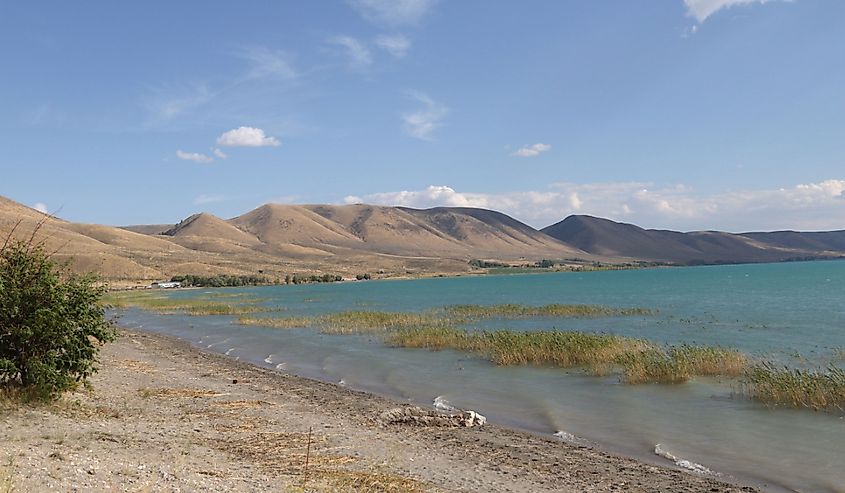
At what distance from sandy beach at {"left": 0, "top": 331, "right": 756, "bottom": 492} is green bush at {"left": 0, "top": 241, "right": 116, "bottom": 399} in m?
0.79

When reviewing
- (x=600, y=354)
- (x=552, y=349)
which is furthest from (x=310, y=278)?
(x=600, y=354)

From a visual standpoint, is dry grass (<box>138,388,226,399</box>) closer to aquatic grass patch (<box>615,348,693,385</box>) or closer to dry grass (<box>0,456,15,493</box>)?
dry grass (<box>0,456,15,493</box>)

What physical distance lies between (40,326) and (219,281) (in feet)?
460

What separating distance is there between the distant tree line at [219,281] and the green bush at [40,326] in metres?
137

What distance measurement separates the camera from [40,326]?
558 inches

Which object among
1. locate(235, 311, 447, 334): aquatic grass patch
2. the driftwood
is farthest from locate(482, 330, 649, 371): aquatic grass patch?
locate(235, 311, 447, 334): aquatic grass patch

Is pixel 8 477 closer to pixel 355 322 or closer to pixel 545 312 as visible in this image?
pixel 355 322

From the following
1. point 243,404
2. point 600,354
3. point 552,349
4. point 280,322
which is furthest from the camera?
point 280,322

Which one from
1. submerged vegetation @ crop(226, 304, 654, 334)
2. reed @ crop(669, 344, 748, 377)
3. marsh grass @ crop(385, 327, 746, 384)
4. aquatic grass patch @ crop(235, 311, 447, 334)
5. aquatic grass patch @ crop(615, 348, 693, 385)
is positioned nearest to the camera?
aquatic grass patch @ crop(615, 348, 693, 385)

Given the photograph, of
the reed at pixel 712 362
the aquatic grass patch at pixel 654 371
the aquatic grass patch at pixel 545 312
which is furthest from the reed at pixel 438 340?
the aquatic grass patch at pixel 545 312

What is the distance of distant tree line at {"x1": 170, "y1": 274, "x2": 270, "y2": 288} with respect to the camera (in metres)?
148

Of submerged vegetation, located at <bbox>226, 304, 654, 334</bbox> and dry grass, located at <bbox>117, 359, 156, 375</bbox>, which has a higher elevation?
dry grass, located at <bbox>117, 359, 156, 375</bbox>

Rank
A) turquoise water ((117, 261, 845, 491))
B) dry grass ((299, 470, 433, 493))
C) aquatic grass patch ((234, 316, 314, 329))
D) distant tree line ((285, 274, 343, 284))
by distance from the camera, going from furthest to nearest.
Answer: distant tree line ((285, 274, 343, 284)) → aquatic grass patch ((234, 316, 314, 329)) → turquoise water ((117, 261, 845, 491)) → dry grass ((299, 470, 433, 493))

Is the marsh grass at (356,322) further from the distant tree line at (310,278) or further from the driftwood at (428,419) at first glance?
the distant tree line at (310,278)
